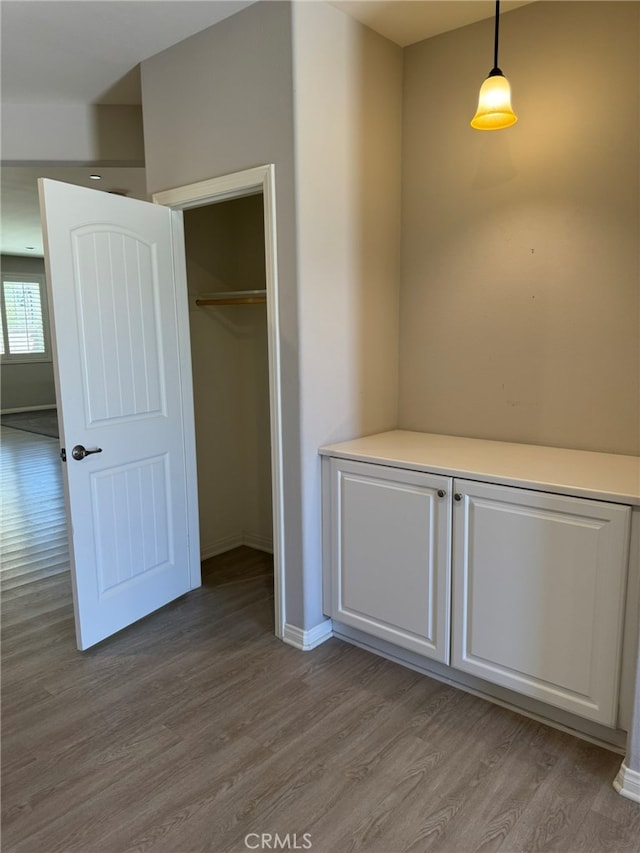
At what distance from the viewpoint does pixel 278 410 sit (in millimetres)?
2564

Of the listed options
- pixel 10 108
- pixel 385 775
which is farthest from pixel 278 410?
pixel 10 108

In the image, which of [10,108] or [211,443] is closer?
[10,108]

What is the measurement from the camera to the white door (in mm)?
2432

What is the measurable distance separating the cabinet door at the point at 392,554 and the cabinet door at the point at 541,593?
0.08 m

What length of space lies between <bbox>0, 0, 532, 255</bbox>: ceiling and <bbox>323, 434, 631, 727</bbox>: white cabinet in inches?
74.3

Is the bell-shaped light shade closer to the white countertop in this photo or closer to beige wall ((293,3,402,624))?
beige wall ((293,3,402,624))

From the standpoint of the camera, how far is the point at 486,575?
2.13 meters

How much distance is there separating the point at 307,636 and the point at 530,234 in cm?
203

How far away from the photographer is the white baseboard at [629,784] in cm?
178

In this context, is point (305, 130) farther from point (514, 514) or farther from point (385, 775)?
point (385, 775)

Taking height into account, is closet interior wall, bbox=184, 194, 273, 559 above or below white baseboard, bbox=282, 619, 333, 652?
above

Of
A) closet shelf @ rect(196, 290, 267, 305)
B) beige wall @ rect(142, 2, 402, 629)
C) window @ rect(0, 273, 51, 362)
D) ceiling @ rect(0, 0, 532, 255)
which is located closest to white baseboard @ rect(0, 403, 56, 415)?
window @ rect(0, 273, 51, 362)

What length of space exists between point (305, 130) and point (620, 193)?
1266 millimetres

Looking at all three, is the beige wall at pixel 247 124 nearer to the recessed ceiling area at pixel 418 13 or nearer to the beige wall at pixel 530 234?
the recessed ceiling area at pixel 418 13
